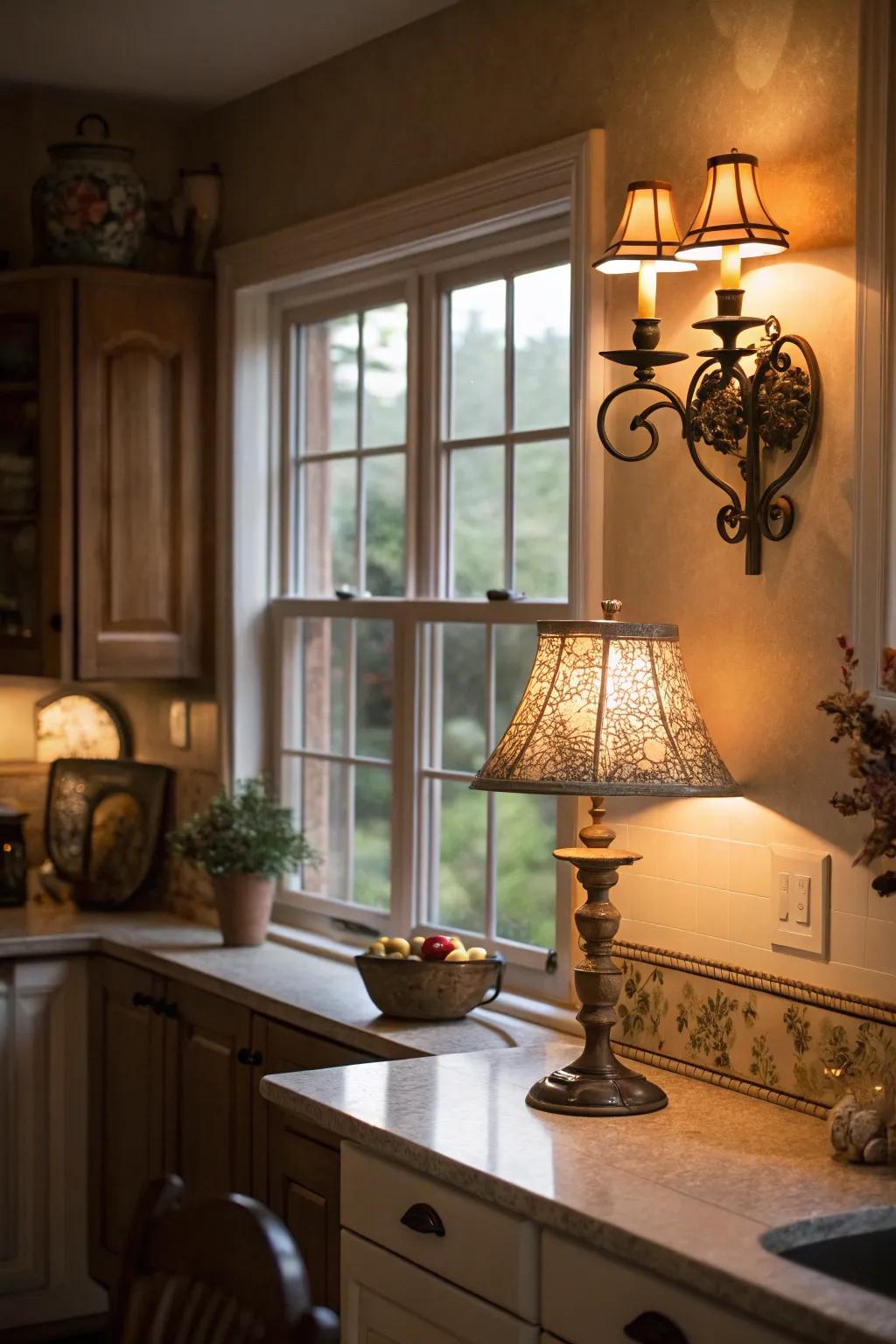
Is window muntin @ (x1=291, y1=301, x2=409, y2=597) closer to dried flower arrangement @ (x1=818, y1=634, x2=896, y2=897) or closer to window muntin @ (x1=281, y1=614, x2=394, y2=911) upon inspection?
window muntin @ (x1=281, y1=614, x2=394, y2=911)

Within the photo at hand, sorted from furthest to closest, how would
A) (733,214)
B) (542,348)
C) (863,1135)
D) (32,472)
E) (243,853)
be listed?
(32,472)
(243,853)
(542,348)
(733,214)
(863,1135)

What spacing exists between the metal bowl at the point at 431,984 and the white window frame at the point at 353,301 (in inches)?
6.8

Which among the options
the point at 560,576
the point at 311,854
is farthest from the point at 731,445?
the point at 311,854

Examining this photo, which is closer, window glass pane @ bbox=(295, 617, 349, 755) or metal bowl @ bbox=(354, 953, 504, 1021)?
metal bowl @ bbox=(354, 953, 504, 1021)

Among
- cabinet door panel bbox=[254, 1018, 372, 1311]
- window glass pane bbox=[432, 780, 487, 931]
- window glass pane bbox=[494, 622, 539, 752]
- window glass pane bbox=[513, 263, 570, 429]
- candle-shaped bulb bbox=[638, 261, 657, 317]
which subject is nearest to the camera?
candle-shaped bulb bbox=[638, 261, 657, 317]

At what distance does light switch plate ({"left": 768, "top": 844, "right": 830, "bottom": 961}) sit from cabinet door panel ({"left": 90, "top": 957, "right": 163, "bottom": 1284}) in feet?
5.46

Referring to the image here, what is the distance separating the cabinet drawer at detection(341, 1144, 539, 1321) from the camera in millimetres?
2096

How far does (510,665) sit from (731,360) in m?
0.97

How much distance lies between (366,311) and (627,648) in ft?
5.33

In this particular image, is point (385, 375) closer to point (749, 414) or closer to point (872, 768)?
point (749, 414)

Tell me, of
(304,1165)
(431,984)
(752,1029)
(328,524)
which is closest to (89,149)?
(328,524)

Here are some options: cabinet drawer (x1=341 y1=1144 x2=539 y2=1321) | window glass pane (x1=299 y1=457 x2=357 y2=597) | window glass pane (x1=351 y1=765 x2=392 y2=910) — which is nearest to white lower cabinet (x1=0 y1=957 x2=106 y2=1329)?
window glass pane (x1=351 y1=765 x2=392 y2=910)

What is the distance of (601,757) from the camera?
92.2 inches

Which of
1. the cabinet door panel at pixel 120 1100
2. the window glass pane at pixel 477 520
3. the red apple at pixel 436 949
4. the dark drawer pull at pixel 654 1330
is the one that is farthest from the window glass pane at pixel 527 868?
the dark drawer pull at pixel 654 1330
